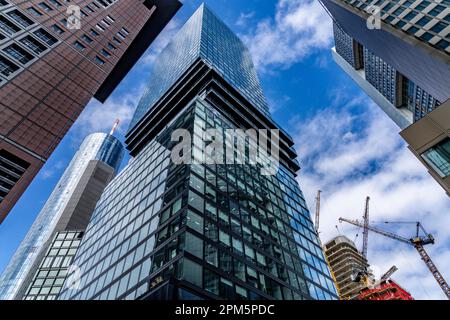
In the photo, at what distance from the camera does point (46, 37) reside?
53.8 meters

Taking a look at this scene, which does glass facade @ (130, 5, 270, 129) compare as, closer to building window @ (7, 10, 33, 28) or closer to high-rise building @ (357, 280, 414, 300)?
building window @ (7, 10, 33, 28)

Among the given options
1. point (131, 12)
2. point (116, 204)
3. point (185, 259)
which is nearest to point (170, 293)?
point (185, 259)

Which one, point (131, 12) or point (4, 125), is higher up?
point (131, 12)

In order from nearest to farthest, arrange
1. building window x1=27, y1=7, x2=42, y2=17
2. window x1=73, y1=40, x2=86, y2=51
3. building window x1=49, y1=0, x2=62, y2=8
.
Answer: building window x1=27, y1=7, x2=42, y2=17 → window x1=73, y1=40, x2=86, y2=51 → building window x1=49, y1=0, x2=62, y2=8

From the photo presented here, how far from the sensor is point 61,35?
56469 millimetres

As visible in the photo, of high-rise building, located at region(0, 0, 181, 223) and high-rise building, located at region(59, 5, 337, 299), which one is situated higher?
high-rise building, located at region(0, 0, 181, 223)

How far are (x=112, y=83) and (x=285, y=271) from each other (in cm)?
8152

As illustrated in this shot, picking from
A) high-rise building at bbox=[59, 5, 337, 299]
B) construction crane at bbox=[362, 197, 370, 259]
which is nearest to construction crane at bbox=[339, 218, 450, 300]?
construction crane at bbox=[362, 197, 370, 259]

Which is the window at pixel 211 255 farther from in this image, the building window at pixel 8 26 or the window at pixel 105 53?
the window at pixel 105 53

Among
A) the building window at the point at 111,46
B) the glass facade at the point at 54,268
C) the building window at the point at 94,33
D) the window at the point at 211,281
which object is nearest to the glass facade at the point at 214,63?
the building window at the point at 111,46

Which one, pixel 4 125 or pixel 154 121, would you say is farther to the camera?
pixel 154 121

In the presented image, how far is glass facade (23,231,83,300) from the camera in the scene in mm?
66062

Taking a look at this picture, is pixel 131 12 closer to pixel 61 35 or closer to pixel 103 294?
pixel 61 35

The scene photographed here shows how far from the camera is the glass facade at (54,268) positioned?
66.1 m
